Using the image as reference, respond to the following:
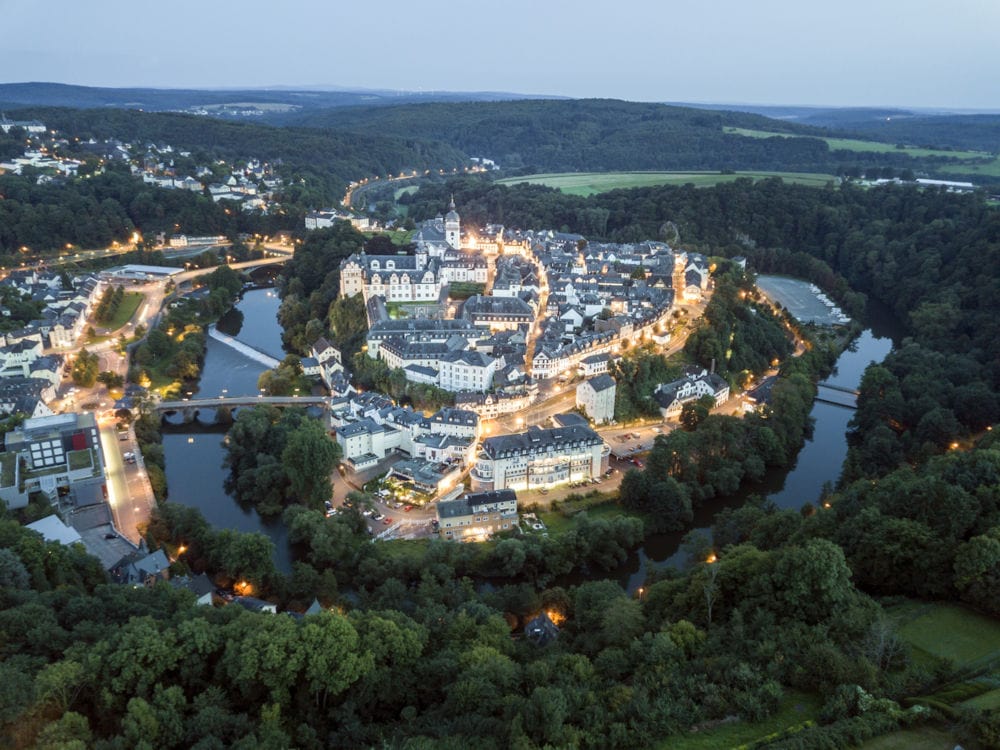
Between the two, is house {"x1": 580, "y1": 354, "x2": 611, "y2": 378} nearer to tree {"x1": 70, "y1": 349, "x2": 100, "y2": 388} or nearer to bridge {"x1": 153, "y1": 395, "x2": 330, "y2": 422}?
bridge {"x1": 153, "y1": 395, "x2": 330, "y2": 422}

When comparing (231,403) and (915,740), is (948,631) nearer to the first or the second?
(915,740)

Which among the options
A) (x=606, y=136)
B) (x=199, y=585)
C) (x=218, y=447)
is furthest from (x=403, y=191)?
(x=199, y=585)

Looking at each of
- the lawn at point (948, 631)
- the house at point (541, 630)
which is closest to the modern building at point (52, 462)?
the house at point (541, 630)

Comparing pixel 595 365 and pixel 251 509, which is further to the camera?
pixel 595 365

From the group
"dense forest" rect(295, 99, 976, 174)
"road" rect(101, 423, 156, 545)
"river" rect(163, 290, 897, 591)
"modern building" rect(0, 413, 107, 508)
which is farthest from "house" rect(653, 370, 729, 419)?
"dense forest" rect(295, 99, 976, 174)

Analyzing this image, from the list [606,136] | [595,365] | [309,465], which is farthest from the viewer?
[606,136]

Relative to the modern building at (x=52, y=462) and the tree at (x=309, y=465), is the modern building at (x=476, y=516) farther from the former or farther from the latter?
the modern building at (x=52, y=462)

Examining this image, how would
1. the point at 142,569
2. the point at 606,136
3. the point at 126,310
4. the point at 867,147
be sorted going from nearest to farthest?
the point at 142,569, the point at 126,310, the point at 867,147, the point at 606,136

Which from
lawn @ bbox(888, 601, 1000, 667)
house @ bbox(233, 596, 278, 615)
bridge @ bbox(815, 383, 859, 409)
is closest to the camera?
lawn @ bbox(888, 601, 1000, 667)
